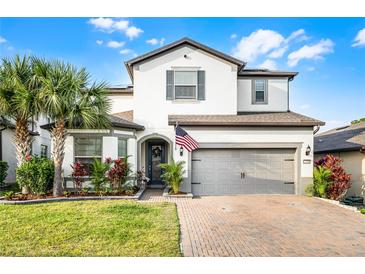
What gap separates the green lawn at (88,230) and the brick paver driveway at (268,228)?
1.86 ft

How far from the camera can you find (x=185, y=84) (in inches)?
511

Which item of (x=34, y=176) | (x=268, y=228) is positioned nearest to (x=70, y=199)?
(x=34, y=176)

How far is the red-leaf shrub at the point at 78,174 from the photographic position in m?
10.8

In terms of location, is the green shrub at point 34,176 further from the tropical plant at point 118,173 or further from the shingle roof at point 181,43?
the shingle roof at point 181,43

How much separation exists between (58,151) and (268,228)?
8.26 metres

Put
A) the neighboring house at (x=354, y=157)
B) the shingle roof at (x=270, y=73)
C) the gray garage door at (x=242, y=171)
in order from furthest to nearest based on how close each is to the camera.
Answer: the shingle roof at (x=270, y=73), the neighboring house at (x=354, y=157), the gray garage door at (x=242, y=171)

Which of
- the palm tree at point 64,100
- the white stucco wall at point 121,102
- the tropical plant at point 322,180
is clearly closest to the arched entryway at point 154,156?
the white stucco wall at point 121,102

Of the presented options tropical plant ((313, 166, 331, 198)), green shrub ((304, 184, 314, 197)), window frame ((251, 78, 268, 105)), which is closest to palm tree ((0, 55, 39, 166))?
window frame ((251, 78, 268, 105))

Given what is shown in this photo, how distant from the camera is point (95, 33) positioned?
9.02 metres
